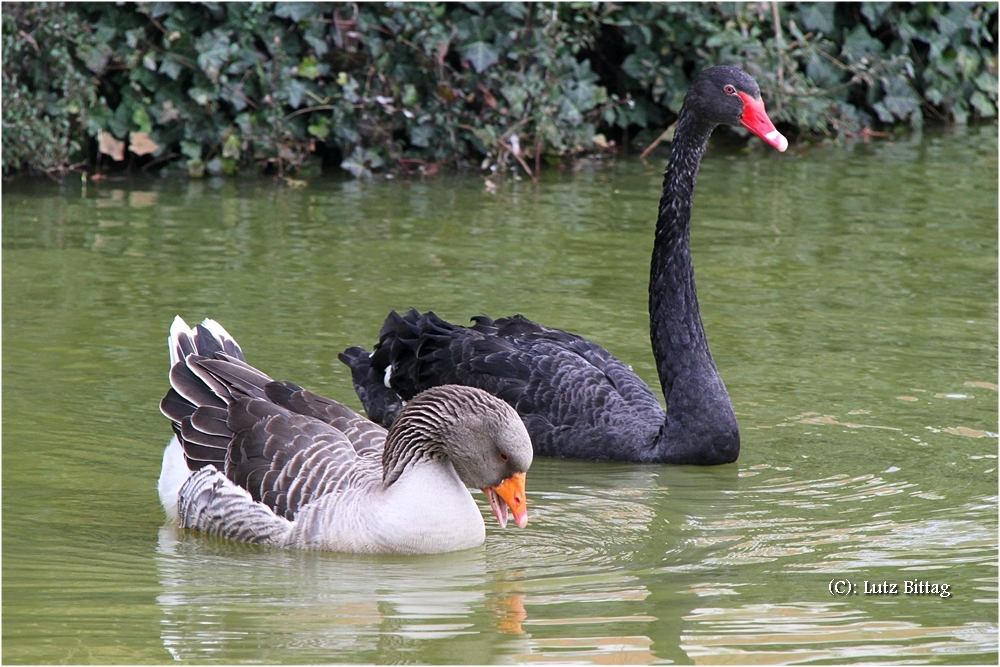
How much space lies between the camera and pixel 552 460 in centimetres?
796

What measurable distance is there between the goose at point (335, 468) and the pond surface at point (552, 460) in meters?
0.14

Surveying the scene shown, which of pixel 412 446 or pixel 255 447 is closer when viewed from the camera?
pixel 412 446

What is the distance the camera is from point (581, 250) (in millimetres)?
11875

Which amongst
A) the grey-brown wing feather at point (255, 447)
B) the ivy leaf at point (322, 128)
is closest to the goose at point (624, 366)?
the grey-brown wing feather at point (255, 447)

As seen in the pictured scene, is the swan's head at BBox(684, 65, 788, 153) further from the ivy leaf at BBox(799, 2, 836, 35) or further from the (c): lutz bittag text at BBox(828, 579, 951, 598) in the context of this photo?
the ivy leaf at BBox(799, 2, 836, 35)

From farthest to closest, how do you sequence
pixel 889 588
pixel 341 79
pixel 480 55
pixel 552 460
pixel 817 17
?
pixel 817 17 → pixel 480 55 → pixel 341 79 → pixel 552 460 → pixel 889 588

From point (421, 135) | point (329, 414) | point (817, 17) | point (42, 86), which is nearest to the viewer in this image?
point (329, 414)

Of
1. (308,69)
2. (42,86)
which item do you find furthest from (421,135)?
(42,86)

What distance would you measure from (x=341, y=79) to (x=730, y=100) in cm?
764

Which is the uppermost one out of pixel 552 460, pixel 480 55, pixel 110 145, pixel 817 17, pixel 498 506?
pixel 817 17

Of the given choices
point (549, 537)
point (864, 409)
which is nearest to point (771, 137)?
point (864, 409)

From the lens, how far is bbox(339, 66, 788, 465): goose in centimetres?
784

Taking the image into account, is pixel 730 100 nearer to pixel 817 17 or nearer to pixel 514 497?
pixel 514 497

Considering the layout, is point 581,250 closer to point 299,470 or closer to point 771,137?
point 771,137
